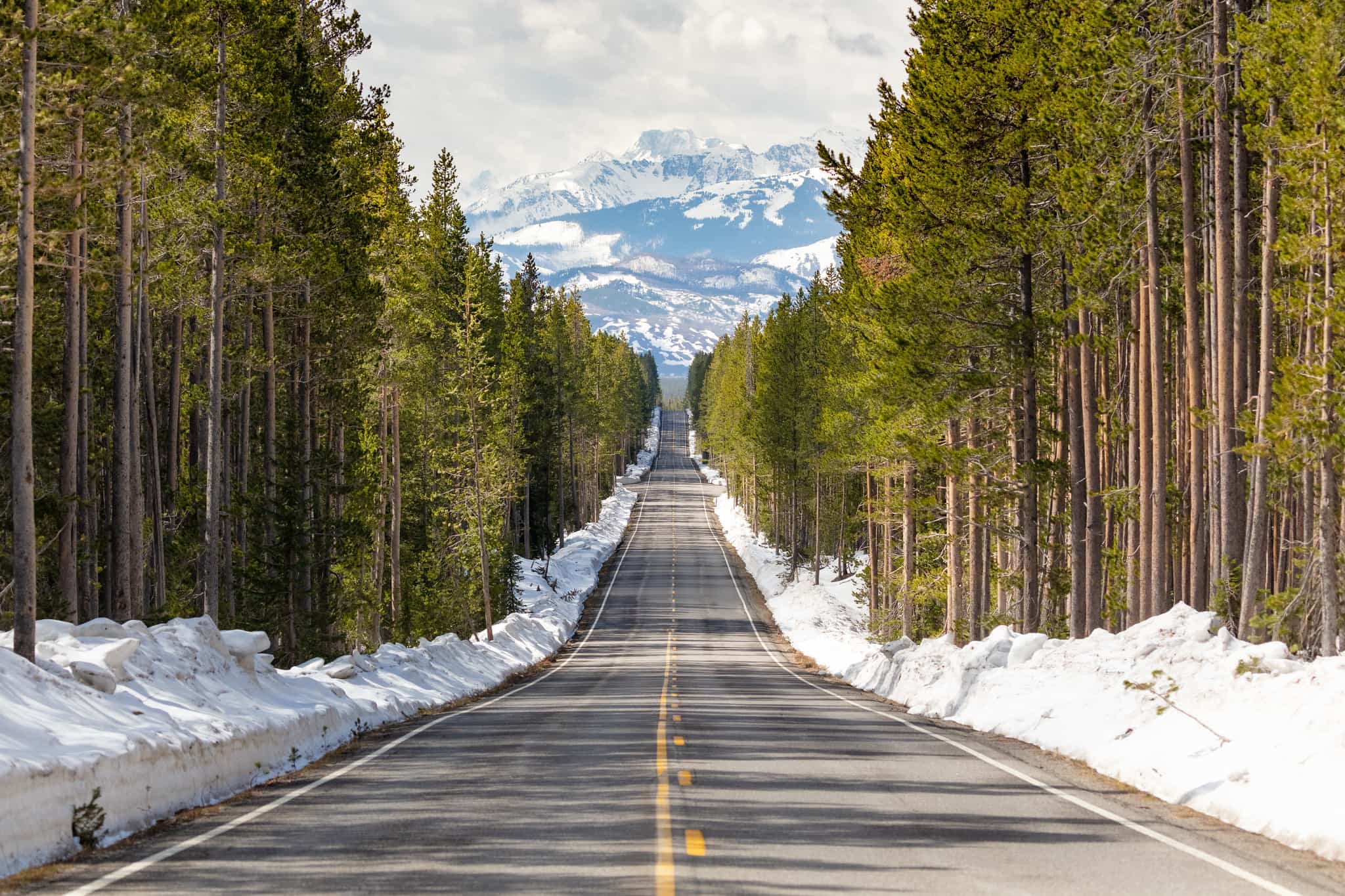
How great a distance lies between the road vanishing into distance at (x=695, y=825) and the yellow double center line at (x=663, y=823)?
0.11ft

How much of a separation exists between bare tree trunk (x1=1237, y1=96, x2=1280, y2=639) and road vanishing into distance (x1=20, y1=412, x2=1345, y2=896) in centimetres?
474

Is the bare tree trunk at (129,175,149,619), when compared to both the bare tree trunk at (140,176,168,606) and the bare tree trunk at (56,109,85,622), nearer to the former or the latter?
the bare tree trunk at (140,176,168,606)

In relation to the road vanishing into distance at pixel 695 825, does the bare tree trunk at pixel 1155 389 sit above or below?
above

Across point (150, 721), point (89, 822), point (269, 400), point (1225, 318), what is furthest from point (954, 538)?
point (89, 822)

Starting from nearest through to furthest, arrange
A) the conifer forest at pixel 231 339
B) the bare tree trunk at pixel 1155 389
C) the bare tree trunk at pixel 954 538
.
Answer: the conifer forest at pixel 231 339, the bare tree trunk at pixel 1155 389, the bare tree trunk at pixel 954 538

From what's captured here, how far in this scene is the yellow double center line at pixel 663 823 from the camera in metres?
7.85

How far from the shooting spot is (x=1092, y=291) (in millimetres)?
24031

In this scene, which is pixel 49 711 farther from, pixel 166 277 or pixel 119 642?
pixel 166 277

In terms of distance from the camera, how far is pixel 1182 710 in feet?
45.1

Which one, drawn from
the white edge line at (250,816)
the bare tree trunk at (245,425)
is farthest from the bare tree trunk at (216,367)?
the white edge line at (250,816)

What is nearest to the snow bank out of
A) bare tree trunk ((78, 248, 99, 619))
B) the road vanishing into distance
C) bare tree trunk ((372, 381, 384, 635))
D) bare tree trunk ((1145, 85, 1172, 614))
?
the road vanishing into distance

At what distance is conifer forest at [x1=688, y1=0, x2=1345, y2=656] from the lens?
1878cm

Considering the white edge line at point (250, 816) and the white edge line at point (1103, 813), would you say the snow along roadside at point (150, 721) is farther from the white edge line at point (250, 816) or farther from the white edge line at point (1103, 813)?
the white edge line at point (1103, 813)

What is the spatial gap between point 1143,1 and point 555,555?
Answer: 6248 cm
